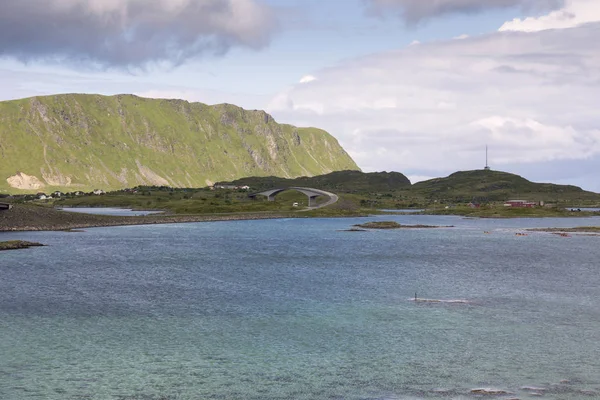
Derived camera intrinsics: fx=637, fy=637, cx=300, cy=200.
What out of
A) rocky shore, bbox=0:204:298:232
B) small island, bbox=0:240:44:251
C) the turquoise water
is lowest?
the turquoise water

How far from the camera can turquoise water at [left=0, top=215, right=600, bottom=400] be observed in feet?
119

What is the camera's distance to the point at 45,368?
39.0 metres

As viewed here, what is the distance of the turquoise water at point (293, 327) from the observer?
36.1m

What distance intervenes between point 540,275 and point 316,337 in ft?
173

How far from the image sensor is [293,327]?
51.6 m

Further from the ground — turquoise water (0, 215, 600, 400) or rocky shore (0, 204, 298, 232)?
rocky shore (0, 204, 298, 232)

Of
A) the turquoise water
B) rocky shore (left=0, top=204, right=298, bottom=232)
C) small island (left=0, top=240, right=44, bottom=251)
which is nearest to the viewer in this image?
the turquoise water

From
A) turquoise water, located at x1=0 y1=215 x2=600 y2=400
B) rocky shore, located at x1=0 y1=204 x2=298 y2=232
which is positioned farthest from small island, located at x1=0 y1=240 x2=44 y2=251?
rocky shore, located at x1=0 y1=204 x2=298 y2=232

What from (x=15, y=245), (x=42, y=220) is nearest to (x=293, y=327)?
(x=15, y=245)

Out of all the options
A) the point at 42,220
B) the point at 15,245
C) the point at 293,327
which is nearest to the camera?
the point at 293,327

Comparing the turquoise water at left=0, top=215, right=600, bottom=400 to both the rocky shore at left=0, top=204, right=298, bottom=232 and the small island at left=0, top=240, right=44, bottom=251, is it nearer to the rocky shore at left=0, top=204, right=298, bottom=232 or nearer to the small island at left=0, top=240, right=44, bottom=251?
the small island at left=0, top=240, right=44, bottom=251

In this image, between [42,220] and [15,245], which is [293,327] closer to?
[15,245]

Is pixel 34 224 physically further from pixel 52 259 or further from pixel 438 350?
pixel 438 350

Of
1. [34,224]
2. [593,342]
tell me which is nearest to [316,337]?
[593,342]
